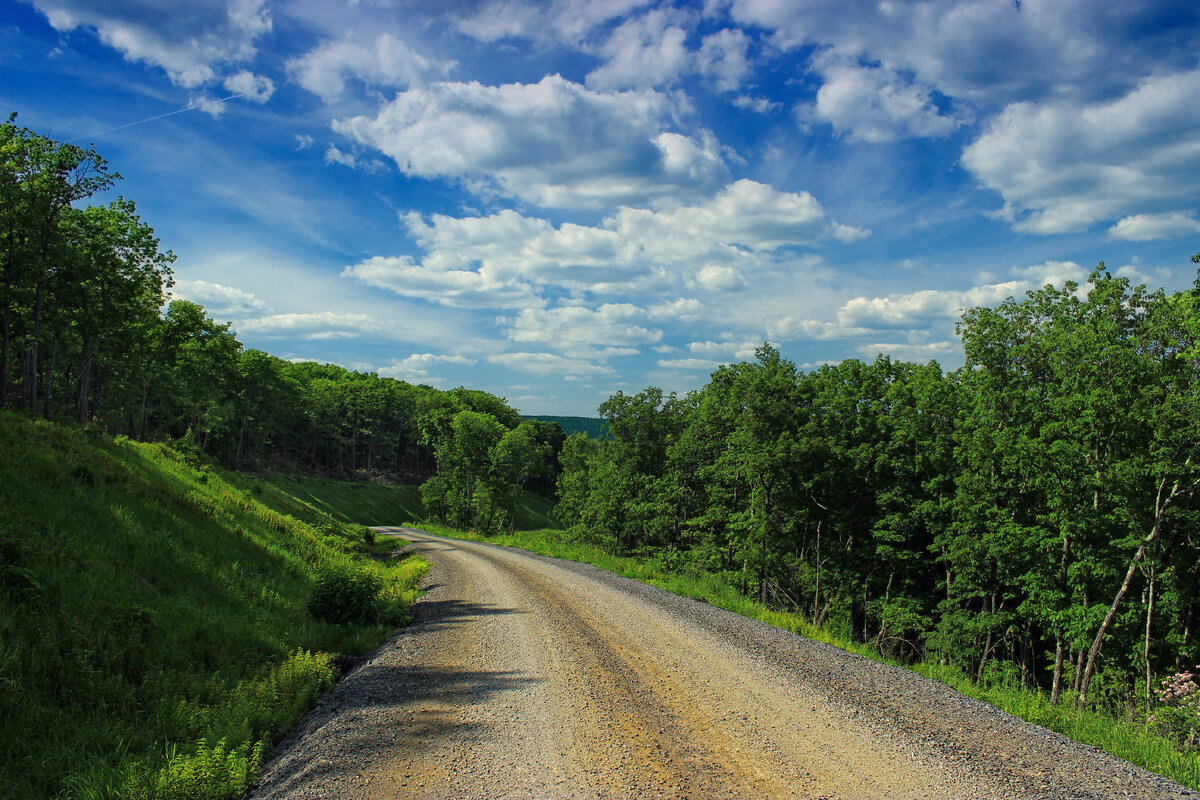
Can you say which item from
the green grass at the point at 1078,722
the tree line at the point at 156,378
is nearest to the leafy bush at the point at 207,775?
the green grass at the point at 1078,722

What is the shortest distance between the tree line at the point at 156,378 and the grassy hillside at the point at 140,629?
37.7 ft

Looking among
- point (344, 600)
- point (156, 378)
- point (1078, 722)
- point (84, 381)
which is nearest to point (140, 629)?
point (344, 600)

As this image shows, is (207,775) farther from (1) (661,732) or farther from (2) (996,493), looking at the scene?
(2) (996,493)

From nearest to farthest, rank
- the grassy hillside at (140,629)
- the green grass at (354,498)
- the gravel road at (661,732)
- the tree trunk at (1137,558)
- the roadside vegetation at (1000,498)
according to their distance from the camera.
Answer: the gravel road at (661,732)
the grassy hillside at (140,629)
the tree trunk at (1137,558)
the roadside vegetation at (1000,498)
the green grass at (354,498)

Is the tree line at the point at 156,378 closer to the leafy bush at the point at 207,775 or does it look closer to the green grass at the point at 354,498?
the green grass at the point at 354,498

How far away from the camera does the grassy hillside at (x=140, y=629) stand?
5.40 m

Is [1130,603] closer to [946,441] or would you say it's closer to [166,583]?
[946,441]

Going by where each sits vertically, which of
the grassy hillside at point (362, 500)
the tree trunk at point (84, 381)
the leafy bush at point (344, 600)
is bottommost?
A: the grassy hillside at point (362, 500)

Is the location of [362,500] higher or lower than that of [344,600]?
lower

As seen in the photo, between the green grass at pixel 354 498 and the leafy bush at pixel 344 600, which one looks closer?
the leafy bush at pixel 344 600

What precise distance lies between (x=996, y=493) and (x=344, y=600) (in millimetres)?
24201

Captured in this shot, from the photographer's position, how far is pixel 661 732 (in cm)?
617

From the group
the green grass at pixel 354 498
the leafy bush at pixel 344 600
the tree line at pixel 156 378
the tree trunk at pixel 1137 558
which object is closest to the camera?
the leafy bush at pixel 344 600

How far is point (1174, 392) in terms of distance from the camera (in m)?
18.0
